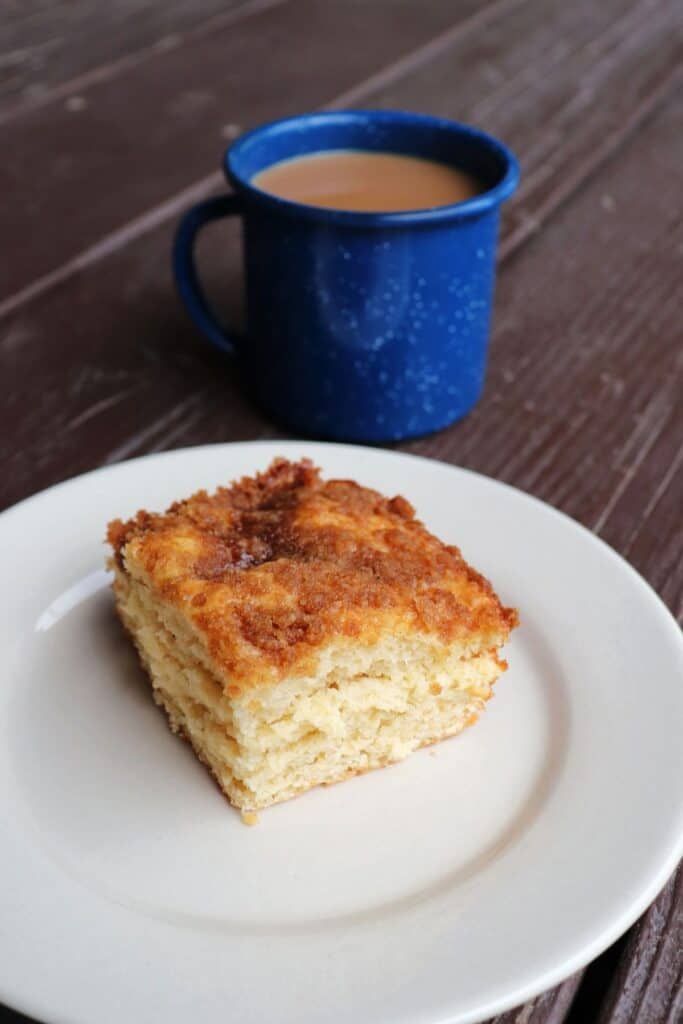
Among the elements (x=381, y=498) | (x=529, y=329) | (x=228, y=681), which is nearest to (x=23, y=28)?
(x=529, y=329)

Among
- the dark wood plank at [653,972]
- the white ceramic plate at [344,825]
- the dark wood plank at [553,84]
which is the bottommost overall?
the dark wood plank at [553,84]

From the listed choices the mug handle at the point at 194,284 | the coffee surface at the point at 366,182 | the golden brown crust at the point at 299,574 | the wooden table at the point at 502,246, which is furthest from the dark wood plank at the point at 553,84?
the golden brown crust at the point at 299,574

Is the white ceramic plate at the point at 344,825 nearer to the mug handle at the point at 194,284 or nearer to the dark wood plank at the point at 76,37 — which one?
the mug handle at the point at 194,284

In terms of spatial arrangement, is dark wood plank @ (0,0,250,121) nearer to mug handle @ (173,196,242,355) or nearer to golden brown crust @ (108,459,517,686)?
mug handle @ (173,196,242,355)

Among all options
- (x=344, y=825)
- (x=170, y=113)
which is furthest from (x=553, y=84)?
(x=344, y=825)

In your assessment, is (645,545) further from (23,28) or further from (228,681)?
(23,28)

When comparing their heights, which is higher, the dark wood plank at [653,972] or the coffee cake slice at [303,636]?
the coffee cake slice at [303,636]
